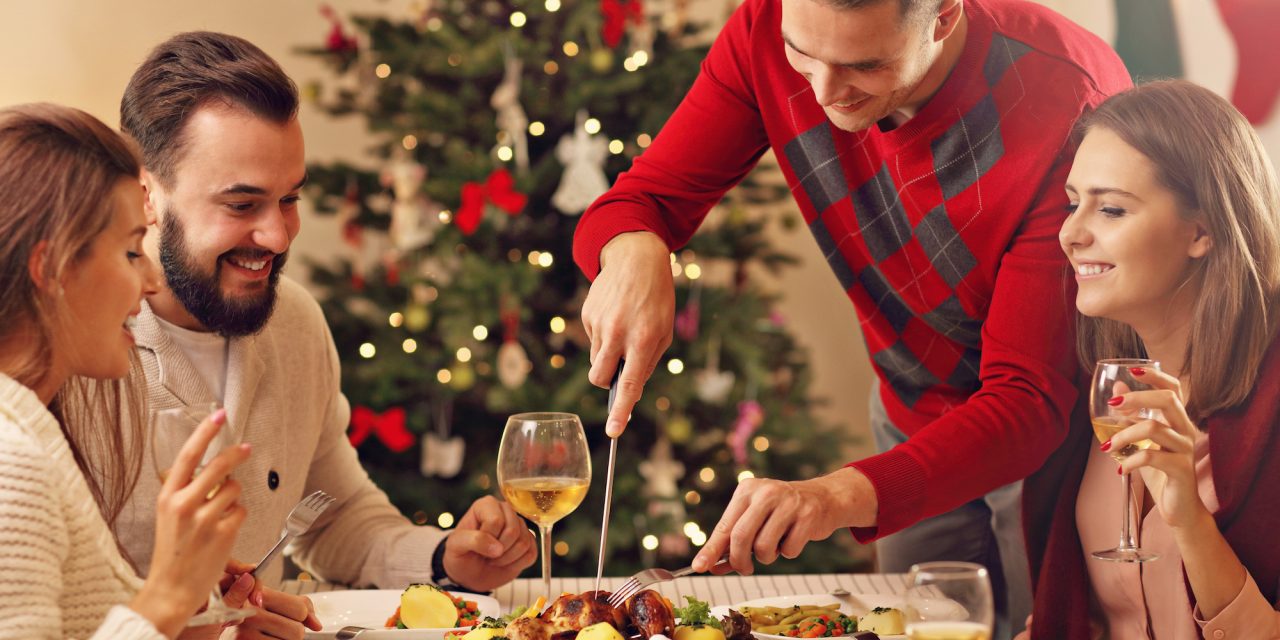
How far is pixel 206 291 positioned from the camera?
1.86 metres

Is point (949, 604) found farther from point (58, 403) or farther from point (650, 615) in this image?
point (58, 403)

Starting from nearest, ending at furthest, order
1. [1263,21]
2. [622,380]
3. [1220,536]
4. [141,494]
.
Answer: [1220,536]
[622,380]
[141,494]
[1263,21]

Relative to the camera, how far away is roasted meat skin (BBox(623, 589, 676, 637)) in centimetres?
126

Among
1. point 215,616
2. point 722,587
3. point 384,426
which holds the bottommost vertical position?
point 384,426

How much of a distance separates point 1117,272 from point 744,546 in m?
0.59

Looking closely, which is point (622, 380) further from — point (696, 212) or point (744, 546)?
point (696, 212)

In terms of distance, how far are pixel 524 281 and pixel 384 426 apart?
628mm

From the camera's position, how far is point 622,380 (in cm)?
153

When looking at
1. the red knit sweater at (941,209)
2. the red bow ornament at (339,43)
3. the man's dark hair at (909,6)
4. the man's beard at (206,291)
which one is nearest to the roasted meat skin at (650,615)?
the red knit sweater at (941,209)

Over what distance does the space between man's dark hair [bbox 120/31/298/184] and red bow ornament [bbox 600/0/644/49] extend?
67.0 inches

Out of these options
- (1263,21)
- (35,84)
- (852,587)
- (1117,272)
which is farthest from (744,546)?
(35,84)

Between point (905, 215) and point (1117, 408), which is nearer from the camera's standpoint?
point (1117, 408)

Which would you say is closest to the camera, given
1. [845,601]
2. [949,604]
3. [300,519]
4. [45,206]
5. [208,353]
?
[949,604]

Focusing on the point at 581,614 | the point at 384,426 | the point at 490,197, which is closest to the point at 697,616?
the point at 581,614
